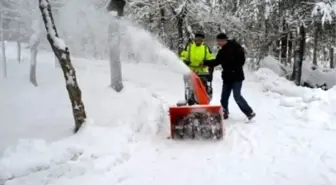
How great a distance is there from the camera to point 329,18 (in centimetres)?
1315

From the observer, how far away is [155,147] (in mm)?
6465

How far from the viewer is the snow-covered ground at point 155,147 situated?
4.94 meters

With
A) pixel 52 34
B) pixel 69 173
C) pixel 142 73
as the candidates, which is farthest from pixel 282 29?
pixel 69 173

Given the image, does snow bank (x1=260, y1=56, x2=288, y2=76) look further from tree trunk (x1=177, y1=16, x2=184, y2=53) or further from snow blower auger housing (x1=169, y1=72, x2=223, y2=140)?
snow blower auger housing (x1=169, y1=72, x2=223, y2=140)

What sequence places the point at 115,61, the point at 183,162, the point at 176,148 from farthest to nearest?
1. the point at 115,61
2. the point at 176,148
3. the point at 183,162

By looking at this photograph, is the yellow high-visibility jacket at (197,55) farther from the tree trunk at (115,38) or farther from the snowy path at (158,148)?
the tree trunk at (115,38)

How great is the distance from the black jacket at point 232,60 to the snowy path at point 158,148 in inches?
40.7

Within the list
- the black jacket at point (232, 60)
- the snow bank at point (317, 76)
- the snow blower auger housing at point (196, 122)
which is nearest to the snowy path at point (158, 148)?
the snow blower auger housing at point (196, 122)

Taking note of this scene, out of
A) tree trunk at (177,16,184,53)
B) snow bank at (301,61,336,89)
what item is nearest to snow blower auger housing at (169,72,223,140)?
tree trunk at (177,16,184,53)

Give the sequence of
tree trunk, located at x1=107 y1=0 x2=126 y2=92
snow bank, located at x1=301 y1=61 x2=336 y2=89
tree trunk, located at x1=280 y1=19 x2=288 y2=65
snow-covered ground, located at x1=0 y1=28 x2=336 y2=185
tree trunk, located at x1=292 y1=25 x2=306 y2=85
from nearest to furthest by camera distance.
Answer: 1. snow-covered ground, located at x1=0 y1=28 x2=336 y2=185
2. tree trunk, located at x1=107 y1=0 x2=126 y2=92
3. tree trunk, located at x1=292 y1=25 x2=306 y2=85
4. tree trunk, located at x1=280 y1=19 x2=288 y2=65
5. snow bank, located at x1=301 y1=61 x2=336 y2=89

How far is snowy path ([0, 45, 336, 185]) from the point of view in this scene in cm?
494

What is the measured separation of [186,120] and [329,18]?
873 cm

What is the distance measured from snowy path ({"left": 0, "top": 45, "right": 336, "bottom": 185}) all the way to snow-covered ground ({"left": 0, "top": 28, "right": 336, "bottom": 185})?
0.01 metres

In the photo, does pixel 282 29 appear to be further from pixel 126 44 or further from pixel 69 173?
pixel 69 173
